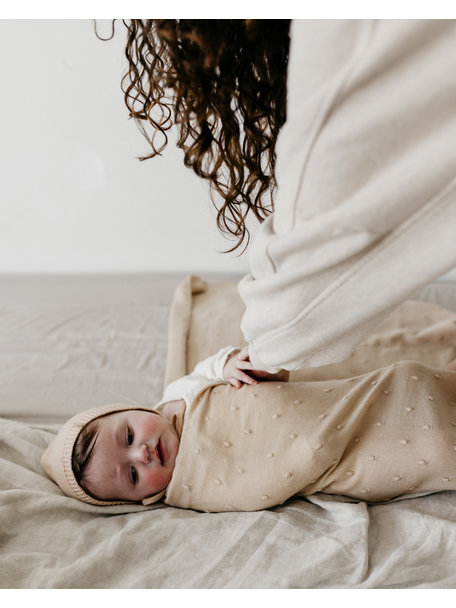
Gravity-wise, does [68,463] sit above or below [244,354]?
below

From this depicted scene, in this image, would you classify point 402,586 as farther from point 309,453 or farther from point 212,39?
point 212,39

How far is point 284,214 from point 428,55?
19 centimetres

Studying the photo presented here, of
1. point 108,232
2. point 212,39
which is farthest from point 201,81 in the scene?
point 108,232

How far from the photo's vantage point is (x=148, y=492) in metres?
0.97

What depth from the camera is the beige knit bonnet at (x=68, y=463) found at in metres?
0.96

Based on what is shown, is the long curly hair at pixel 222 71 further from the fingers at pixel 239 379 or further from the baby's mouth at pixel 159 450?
the baby's mouth at pixel 159 450

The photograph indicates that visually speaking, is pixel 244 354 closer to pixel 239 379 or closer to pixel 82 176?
pixel 239 379

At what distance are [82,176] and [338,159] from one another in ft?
4.81

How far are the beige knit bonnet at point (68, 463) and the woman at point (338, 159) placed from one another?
1.47ft

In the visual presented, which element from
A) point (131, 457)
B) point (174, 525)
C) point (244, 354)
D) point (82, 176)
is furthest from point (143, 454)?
point (82, 176)

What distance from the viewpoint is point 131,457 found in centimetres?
99

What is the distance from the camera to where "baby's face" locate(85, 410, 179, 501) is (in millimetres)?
968

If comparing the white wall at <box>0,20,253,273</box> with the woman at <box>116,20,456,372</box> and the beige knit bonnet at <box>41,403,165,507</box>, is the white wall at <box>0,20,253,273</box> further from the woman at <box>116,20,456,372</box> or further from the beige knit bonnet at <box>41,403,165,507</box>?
the woman at <box>116,20,456,372</box>

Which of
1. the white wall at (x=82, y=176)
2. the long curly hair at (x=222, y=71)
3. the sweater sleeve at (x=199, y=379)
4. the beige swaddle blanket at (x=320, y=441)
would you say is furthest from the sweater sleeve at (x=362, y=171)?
the white wall at (x=82, y=176)
